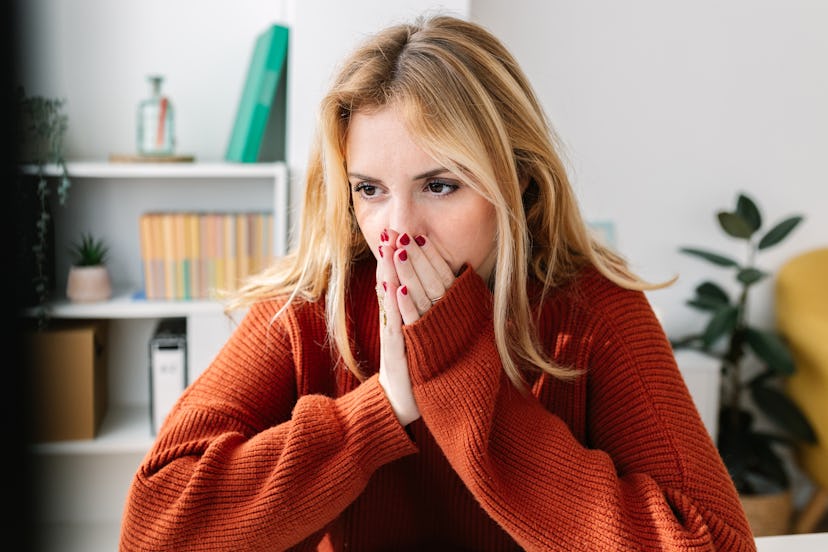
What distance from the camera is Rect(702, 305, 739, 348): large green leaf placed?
2.45 metres

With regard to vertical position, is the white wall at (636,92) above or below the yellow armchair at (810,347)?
above

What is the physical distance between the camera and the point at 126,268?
2.42 meters

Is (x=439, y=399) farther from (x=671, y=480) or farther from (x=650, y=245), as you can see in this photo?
(x=650, y=245)

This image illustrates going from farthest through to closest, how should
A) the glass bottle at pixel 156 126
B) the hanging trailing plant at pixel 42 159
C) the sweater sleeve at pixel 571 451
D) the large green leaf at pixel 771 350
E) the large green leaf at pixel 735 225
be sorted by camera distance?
1. the large green leaf at pixel 735 225
2. the large green leaf at pixel 771 350
3. the glass bottle at pixel 156 126
4. the hanging trailing plant at pixel 42 159
5. the sweater sleeve at pixel 571 451

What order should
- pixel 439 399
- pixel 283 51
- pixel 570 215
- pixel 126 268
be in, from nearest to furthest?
1. pixel 439 399
2. pixel 570 215
3. pixel 283 51
4. pixel 126 268

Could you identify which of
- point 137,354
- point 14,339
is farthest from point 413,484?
point 137,354

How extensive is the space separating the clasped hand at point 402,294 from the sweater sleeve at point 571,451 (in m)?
0.02

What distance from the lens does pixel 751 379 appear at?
2.74 meters

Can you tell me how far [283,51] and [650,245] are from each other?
1.33m

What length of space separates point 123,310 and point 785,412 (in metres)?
1.95

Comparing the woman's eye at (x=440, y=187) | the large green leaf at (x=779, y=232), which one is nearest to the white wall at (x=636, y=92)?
the large green leaf at (x=779, y=232)

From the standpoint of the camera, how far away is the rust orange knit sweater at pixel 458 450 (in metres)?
0.93

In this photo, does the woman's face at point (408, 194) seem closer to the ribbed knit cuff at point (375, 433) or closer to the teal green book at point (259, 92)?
the ribbed knit cuff at point (375, 433)

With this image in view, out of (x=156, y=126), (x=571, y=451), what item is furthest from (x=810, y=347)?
(x=156, y=126)
